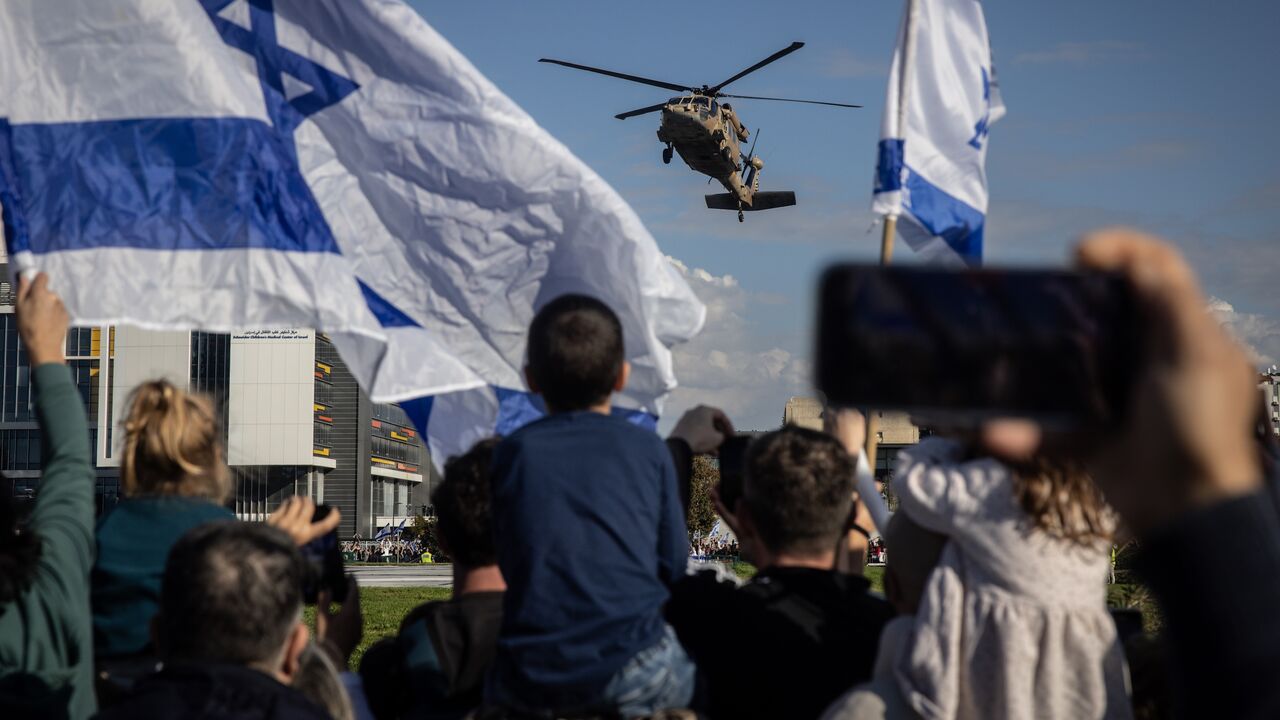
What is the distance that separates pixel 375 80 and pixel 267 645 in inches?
110

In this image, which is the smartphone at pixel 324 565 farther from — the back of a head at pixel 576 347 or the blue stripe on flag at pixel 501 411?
the blue stripe on flag at pixel 501 411

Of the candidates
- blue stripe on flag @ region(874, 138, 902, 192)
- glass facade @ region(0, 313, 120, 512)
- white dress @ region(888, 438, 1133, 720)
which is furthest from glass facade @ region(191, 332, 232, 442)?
white dress @ region(888, 438, 1133, 720)

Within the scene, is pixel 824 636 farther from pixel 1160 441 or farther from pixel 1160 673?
pixel 1160 441

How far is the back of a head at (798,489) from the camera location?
3.06m

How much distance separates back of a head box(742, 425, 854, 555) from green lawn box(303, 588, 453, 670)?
795cm

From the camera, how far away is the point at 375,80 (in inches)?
181

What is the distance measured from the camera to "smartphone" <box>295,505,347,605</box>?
10.4 ft

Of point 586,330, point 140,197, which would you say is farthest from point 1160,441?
point 140,197

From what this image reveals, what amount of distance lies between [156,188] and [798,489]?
2712 mm

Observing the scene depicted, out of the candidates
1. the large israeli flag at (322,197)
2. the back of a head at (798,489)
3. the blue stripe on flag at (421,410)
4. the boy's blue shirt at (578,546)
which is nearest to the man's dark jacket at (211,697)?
the boy's blue shirt at (578,546)

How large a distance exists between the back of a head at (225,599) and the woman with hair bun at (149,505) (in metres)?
0.75

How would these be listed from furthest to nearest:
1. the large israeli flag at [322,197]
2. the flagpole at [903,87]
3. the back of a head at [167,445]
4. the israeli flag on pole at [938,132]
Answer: the israeli flag on pole at [938,132], the flagpole at [903,87], the large israeli flag at [322,197], the back of a head at [167,445]

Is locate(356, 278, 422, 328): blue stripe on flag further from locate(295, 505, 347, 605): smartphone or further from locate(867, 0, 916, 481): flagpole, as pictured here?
locate(867, 0, 916, 481): flagpole

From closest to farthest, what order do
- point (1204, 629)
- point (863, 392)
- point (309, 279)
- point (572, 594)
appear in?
point (1204, 629)
point (863, 392)
point (572, 594)
point (309, 279)
